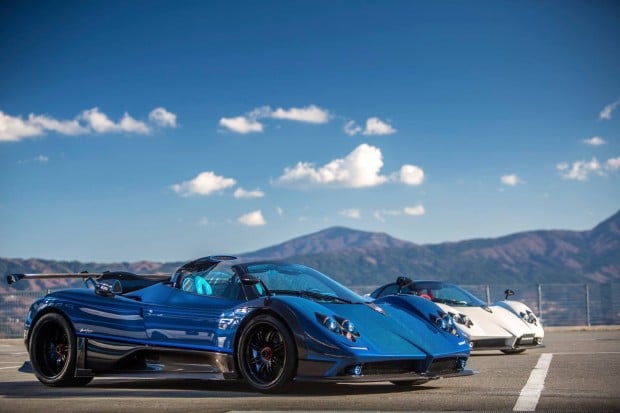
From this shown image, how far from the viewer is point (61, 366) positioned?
10719mm

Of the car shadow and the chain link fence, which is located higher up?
the chain link fence

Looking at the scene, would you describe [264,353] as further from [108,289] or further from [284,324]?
[108,289]

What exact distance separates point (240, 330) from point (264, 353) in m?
0.32

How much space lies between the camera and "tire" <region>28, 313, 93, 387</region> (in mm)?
10508

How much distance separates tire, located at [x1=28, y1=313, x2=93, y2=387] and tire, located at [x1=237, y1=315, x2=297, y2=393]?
2.48 metres

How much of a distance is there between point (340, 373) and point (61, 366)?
372 cm

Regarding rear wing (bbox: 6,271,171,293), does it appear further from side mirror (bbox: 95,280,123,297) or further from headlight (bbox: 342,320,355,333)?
headlight (bbox: 342,320,355,333)

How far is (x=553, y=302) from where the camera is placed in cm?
3806

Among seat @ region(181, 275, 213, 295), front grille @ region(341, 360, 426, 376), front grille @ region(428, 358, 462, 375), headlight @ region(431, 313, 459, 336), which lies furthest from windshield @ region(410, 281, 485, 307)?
front grille @ region(341, 360, 426, 376)

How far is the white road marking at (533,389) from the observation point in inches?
299

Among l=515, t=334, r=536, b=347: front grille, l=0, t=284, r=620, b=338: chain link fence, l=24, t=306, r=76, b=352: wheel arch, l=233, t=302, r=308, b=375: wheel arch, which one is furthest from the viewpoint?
l=0, t=284, r=620, b=338: chain link fence

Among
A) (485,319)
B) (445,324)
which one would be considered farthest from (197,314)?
(485,319)

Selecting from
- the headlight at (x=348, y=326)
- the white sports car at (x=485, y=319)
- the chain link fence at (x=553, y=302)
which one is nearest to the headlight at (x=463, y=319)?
the white sports car at (x=485, y=319)

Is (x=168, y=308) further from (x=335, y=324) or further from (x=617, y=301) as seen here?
(x=617, y=301)
